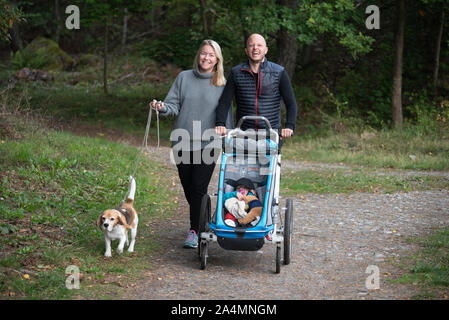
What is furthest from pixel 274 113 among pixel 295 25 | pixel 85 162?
pixel 295 25

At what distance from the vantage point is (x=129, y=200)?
6496 mm

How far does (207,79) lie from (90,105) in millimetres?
16296

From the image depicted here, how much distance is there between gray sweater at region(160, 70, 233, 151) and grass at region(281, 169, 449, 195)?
13.9 ft

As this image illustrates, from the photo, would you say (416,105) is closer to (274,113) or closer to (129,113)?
(129,113)

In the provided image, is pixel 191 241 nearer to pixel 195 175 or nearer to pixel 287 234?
pixel 195 175

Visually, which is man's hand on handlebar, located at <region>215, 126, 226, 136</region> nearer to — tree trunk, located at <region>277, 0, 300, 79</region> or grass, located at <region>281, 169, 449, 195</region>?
grass, located at <region>281, 169, 449, 195</region>

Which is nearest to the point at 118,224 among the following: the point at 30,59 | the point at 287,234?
the point at 287,234

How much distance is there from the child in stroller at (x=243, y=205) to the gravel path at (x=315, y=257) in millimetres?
590

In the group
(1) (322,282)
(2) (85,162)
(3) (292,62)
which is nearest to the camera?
(1) (322,282)

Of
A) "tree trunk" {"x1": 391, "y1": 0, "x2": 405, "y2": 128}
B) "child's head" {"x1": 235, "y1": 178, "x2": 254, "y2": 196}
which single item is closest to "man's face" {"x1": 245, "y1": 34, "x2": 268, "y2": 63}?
"child's head" {"x1": 235, "y1": 178, "x2": 254, "y2": 196}

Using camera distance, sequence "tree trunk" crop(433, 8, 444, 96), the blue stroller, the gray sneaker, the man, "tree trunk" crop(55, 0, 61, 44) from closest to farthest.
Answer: the blue stroller → the man → the gray sneaker → "tree trunk" crop(433, 8, 444, 96) → "tree trunk" crop(55, 0, 61, 44)

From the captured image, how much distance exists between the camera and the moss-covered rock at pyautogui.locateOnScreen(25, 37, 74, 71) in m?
27.6

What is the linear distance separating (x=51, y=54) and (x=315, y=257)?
24949mm
